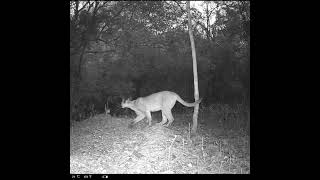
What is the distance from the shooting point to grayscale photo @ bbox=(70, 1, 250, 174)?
703 centimetres

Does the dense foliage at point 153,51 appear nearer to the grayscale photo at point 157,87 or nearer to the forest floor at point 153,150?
the grayscale photo at point 157,87

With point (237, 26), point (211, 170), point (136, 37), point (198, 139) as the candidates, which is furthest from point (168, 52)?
point (211, 170)

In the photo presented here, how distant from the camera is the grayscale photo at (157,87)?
7031 mm

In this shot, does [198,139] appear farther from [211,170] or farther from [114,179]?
[114,179]

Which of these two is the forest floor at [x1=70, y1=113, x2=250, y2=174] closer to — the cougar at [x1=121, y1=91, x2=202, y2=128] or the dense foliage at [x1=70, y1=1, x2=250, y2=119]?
the cougar at [x1=121, y1=91, x2=202, y2=128]

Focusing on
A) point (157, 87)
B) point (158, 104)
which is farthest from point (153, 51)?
point (158, 104)

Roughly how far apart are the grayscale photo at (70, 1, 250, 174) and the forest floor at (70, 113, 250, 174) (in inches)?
0.9

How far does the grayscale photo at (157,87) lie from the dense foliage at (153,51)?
49 millimetres

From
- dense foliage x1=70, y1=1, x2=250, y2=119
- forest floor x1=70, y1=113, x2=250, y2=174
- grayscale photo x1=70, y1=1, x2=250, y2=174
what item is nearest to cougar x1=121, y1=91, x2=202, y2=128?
grayscale photo x1=70, y1=1, x2=250, y2=174

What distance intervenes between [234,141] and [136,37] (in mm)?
7458

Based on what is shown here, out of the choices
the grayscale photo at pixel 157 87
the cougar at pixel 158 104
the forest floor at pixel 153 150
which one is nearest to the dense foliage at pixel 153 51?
the grayscale photo at pixel 157 87

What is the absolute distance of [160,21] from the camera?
1373 cm

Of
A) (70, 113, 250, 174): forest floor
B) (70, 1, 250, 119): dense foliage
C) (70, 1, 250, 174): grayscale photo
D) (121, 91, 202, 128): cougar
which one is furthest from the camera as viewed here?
(70, 1, 250, 119): dense foliage

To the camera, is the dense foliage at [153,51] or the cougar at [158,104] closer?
the cougar at [158,104]
